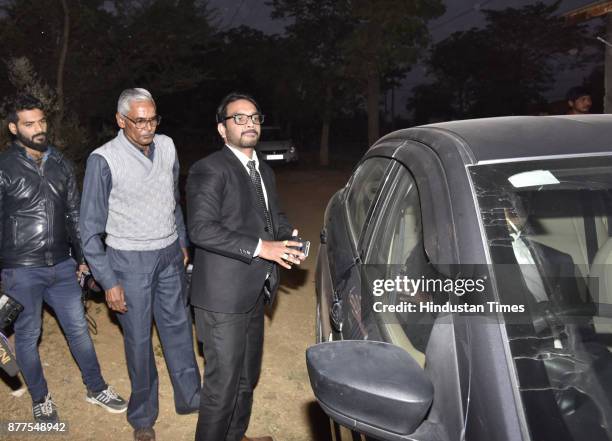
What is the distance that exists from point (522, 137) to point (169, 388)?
3.16m

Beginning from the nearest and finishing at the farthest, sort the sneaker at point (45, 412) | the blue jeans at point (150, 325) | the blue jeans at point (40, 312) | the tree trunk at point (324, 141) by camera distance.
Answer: the blue jeans at point (150, 325), the blue jeans at point (40, 312), the sneaker at point (45, 412), the tree trunk at point (324, 141)

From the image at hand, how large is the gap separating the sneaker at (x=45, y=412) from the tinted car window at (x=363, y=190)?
7.39 feet

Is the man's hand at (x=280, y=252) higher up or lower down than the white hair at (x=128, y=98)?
lower down

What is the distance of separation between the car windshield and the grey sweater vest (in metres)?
1.94

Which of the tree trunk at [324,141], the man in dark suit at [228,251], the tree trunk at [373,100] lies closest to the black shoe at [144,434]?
the man in dark suit at [228,251]

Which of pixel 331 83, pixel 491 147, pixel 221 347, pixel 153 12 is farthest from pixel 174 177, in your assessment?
pixel 331 83

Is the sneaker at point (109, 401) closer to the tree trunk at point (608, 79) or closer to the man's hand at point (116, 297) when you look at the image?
the man's hand at point (116, 297)

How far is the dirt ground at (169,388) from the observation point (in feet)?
11.4

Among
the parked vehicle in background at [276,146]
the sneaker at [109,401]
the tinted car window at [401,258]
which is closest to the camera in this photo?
→ the tinted car window at [401,258]

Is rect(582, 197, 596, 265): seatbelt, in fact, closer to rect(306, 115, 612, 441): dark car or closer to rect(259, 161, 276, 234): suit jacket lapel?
rect(306, 115, 612, 441): dark car

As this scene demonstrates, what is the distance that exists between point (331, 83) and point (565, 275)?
21.8m

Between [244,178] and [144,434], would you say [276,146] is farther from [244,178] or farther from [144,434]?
[244,178]

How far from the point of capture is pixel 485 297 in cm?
140

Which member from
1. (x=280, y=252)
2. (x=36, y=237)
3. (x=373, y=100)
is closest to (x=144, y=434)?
(x=36, y=237)
